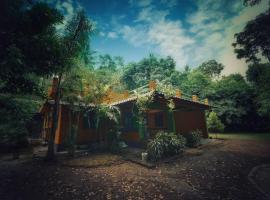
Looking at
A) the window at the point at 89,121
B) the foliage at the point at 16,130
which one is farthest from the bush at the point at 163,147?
the foliage at the point at 16,130

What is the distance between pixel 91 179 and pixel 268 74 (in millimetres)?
21827

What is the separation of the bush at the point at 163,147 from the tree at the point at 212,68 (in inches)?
1875

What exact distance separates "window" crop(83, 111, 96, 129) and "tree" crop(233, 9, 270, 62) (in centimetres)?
2375

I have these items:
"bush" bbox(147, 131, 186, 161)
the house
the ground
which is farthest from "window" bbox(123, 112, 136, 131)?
the ground

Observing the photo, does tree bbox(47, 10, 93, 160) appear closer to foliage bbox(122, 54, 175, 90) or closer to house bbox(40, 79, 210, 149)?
house bbox(40, 79, 210, 149)

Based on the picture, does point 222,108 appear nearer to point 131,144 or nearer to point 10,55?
point 131,144

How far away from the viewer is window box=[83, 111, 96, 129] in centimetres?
1420

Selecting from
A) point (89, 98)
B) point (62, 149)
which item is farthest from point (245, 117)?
point (62, 149)

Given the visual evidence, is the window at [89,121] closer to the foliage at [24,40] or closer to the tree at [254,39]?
the foliage at [24,40]

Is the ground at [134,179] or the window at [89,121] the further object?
the window at [89,121]

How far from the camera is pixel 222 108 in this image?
2311 cm

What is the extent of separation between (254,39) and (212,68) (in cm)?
3113

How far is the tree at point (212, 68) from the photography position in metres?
52.3

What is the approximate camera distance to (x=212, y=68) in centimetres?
5278
